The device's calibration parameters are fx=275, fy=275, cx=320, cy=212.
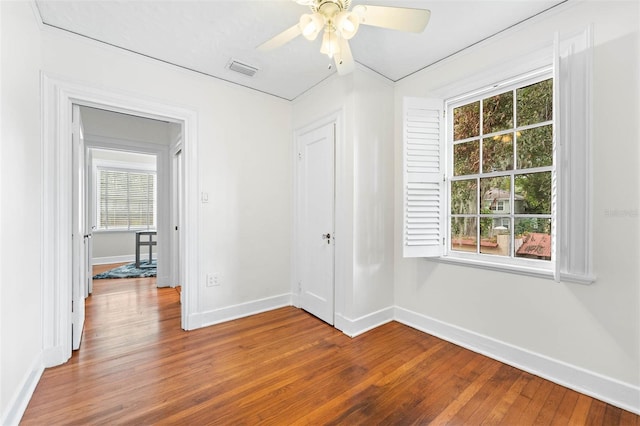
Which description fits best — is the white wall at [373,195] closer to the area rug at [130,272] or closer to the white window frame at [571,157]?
the white window frame at [571,157]

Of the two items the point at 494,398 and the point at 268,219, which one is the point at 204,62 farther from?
the point at 494,398

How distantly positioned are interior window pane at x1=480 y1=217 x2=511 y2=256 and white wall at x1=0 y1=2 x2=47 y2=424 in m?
3.23

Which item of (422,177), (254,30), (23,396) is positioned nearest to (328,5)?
(254,30)

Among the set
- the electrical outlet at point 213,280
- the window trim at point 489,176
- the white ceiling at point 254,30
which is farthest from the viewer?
the electrical outlet at point 213,280

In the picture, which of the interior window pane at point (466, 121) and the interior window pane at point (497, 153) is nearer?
the interior window pane at point (497, 153)

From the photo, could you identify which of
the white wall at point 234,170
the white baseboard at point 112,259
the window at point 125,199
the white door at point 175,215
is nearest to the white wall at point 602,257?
the white wall at point 234,170

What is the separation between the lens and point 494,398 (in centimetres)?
175

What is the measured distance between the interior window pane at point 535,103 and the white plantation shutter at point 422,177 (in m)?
0.63

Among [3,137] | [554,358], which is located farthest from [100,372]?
[554,358]

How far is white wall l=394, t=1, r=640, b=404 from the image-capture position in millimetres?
1639

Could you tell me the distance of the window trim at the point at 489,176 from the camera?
6.56 feet

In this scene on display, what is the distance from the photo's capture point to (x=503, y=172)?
2252 millimetres

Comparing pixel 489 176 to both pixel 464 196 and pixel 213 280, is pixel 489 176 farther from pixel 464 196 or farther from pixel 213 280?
pixel 213 280

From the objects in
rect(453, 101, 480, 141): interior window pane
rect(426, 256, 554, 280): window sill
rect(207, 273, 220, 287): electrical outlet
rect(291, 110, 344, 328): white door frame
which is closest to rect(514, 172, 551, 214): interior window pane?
rect(426, 256, 554, 280): window sill
